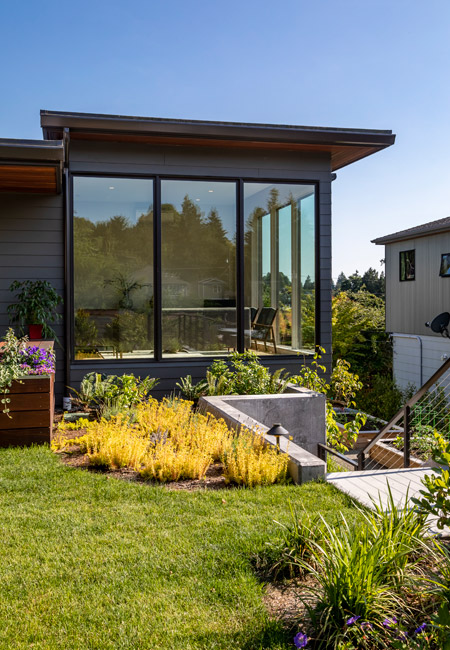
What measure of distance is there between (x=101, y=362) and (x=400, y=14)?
360 inches

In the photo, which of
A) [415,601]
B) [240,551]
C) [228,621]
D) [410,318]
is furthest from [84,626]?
[410,318]

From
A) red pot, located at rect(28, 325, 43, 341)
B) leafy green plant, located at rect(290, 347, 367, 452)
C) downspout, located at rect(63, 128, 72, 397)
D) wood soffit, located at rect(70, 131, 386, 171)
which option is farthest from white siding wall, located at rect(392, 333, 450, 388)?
red pot, located at rect(28, 325, 43, 341)

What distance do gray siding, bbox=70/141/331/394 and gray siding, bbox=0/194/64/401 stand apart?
58cm

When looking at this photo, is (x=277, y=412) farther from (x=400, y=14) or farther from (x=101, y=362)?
(x=400, y=14)

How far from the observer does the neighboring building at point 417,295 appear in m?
15.6

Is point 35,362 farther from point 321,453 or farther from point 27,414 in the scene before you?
point 321,453

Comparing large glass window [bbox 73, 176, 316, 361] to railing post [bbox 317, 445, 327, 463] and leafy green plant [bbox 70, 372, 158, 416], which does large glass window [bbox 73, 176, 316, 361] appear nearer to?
leafy green plant [bbox 70, 372, 158, 416]

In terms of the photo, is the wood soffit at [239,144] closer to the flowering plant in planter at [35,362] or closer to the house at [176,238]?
the house at [176,238]

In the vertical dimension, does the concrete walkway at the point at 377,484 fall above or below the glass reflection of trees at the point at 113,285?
below

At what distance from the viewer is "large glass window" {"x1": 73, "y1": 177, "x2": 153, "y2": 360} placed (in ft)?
26.3

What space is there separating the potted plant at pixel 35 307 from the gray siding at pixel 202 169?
679 millimetres

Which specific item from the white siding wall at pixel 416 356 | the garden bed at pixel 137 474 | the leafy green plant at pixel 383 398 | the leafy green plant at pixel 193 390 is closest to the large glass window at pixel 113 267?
the leafy green plant at pixel 193 390

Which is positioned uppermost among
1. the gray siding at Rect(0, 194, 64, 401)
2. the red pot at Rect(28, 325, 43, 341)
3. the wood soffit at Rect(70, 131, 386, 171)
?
the wood soffit at Rect(70, 131, 386, 171)

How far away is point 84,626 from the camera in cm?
241
